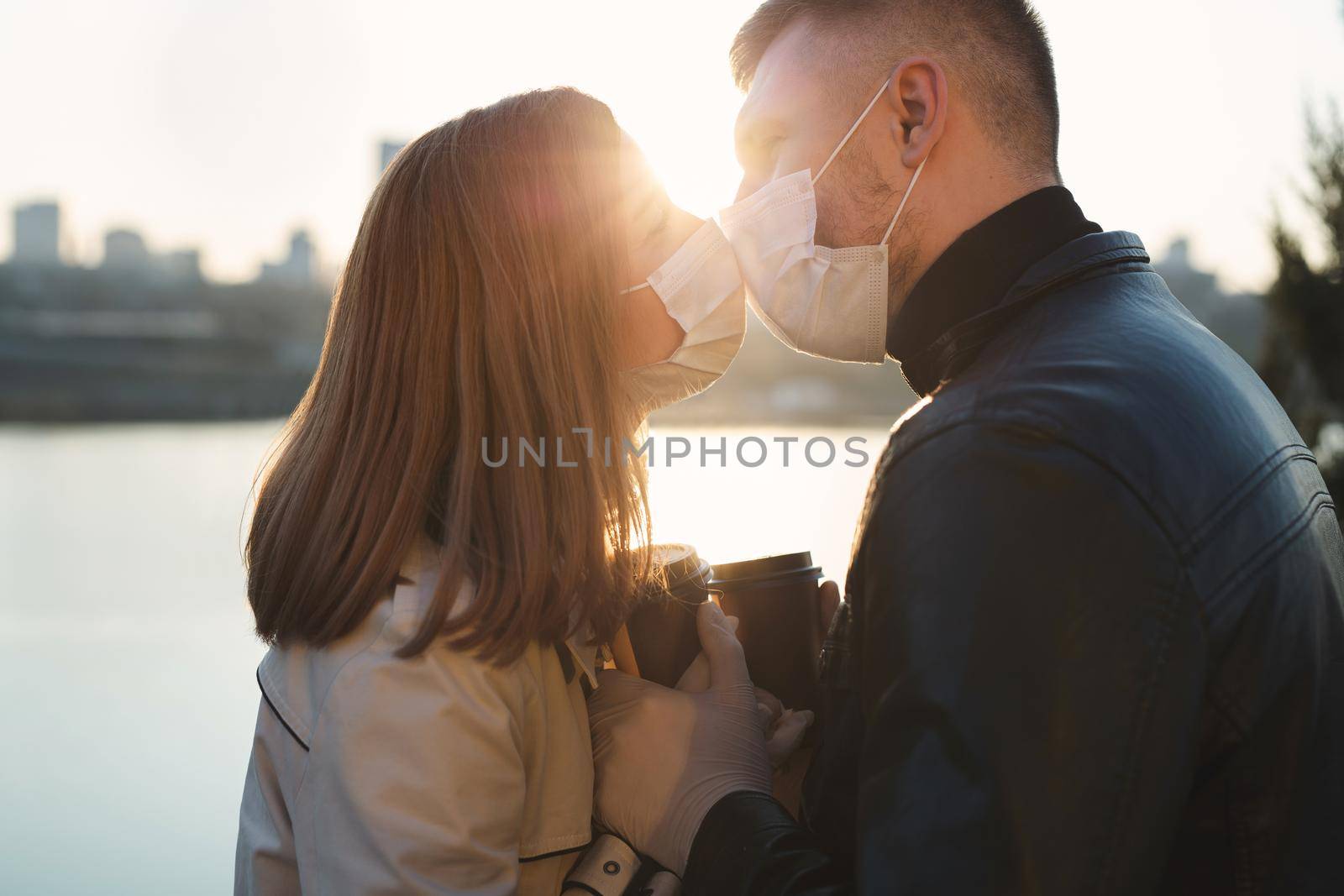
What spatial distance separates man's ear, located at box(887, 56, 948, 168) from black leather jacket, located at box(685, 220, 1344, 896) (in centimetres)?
60

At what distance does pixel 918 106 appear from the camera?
177cm

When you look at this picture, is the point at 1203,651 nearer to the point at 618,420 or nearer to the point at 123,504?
the point at 618,420

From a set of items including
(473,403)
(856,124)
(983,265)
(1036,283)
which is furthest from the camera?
(856,124)

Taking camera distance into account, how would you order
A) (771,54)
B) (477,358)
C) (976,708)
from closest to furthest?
(976,708)
(477,358)
(771,54)

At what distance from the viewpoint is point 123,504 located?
13.3m

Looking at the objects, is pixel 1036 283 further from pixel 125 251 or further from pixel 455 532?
pixel 125 251

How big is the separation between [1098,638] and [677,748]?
3.00ft

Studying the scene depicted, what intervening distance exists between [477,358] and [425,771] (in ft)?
2.39

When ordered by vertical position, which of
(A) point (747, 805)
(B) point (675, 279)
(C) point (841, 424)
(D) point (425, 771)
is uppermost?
(B) point (675, 279)

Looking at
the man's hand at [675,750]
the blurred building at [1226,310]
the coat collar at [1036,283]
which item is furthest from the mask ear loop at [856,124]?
the blurred building at [1226,310]

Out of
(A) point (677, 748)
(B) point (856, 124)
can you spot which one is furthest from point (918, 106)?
(A) point (677, 748)

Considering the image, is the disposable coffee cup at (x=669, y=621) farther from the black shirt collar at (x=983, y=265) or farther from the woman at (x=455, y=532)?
the black shirt collar at (x=983, y=265)

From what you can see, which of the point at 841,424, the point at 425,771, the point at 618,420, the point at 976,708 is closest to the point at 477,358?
the point at 618,420

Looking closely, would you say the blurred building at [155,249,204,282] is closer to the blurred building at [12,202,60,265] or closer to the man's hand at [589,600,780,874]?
the blurred building at [12,202,60,265]
